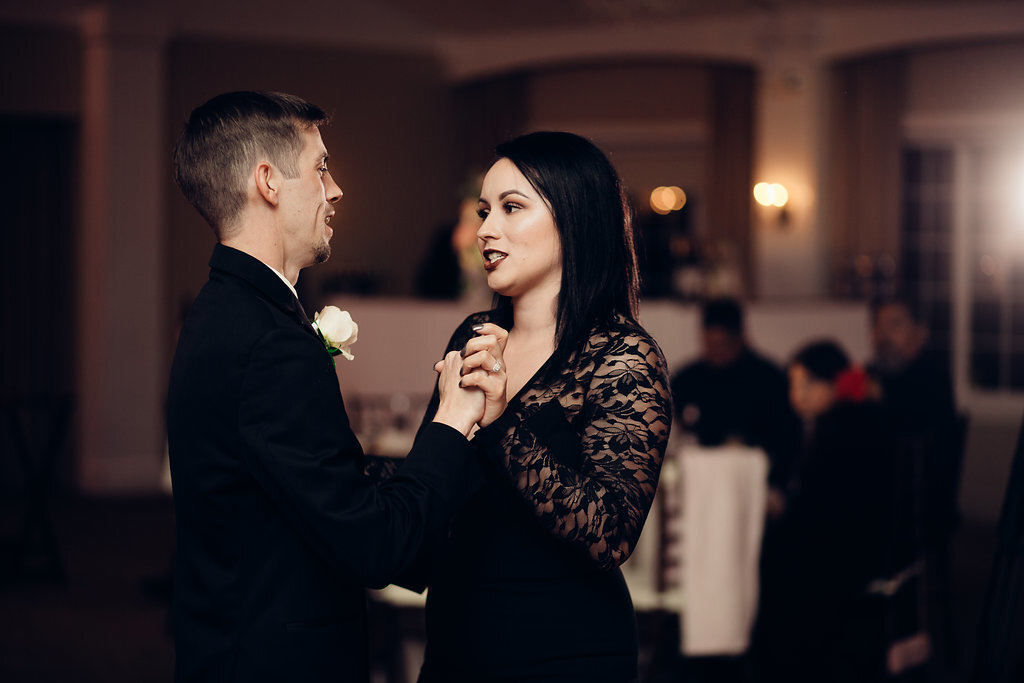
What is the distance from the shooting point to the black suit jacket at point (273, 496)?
1.45 metres

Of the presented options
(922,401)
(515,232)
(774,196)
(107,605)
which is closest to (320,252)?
(515,232)

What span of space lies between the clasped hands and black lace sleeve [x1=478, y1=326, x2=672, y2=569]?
2.5 inches

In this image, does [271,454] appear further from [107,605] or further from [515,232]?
[107,605]

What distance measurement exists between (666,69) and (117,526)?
19.1 feet

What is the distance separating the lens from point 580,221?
183cm

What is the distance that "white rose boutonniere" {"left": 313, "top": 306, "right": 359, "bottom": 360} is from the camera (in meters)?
1.83

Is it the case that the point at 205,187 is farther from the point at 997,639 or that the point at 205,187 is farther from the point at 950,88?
the point at 950,88

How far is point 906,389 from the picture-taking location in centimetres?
597

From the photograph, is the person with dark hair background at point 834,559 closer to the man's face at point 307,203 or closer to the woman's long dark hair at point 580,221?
the woman's long dark hair at point 580,221

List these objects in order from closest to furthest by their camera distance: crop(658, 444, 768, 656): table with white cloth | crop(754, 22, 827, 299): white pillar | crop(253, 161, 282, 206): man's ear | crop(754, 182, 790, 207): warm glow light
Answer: crop(253, 161, 282, 206): man's ear
crop(658, 444, 768, 656): table with white cloth
crop(754, 22, 827, 299): white pillar
crop(754, 182, 790, 207): warm glow light

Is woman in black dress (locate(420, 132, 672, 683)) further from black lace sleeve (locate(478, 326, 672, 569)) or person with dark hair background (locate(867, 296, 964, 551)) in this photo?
person with dark hair background (locate(867, 296, 964, 551))

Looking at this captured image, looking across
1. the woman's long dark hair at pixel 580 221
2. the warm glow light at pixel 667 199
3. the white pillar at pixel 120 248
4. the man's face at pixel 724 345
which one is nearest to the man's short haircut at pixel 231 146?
the woman's long dark hair at pixel 580 221

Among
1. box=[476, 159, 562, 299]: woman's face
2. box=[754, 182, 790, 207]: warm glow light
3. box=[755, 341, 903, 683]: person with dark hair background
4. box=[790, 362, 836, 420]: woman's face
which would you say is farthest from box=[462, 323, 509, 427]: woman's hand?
box=[754, 182, 790, 207]: warm glow light

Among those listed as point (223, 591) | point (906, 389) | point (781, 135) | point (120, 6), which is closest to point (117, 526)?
point (120, 6)
